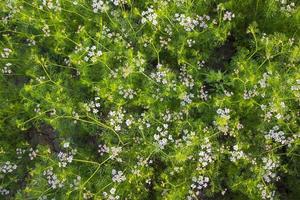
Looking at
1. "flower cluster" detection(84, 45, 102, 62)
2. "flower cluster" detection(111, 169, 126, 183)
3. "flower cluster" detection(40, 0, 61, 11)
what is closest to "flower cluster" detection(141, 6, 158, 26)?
"flower cluster" detection(84, 45, 102, 62)

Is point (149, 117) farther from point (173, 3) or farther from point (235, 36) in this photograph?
point (235, 36)

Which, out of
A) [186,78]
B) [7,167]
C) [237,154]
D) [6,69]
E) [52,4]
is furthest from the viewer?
[6,69]

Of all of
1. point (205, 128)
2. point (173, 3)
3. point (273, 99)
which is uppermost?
point (173, 3)

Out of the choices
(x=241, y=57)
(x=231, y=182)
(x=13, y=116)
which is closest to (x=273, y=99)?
(x=241, y=57)

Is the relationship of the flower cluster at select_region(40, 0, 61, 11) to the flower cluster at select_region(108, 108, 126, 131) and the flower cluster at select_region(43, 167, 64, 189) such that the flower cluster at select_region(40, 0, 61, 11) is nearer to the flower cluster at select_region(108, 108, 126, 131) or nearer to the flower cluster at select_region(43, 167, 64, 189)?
the flower cluster at select_region(108, 108, 126, 131)

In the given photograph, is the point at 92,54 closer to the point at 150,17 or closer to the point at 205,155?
the point at 150,17

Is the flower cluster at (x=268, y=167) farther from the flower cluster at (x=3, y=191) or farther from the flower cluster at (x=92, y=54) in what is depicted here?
the flower cluster at (x=3, y=191)

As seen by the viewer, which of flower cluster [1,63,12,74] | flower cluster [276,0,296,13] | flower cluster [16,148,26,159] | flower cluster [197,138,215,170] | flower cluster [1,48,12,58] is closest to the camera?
flower cluster [197,138,215,170]

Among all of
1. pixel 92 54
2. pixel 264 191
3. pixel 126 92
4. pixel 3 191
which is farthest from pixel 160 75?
pixel 3 191
